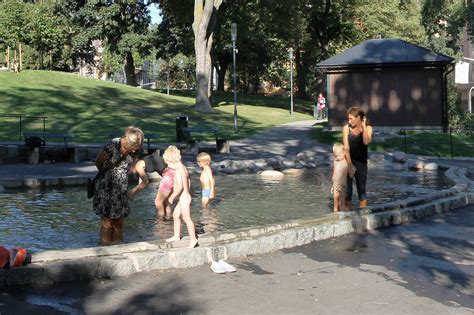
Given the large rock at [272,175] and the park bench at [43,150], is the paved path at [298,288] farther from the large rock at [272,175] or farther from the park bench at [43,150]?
the park bench at [43,150]

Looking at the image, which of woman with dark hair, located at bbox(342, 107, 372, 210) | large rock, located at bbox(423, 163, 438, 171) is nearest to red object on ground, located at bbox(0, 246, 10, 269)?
woman with dark hair, located at bbox(342, 107, 372, 210)

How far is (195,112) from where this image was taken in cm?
3750

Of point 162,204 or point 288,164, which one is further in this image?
point 288,164

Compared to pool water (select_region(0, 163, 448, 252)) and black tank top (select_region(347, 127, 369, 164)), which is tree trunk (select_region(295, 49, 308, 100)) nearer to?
pool water (select_region(0, 163, 448, 252))

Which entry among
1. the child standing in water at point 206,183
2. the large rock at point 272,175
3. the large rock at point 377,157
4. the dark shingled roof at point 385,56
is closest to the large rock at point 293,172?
the large rock at point 272,175

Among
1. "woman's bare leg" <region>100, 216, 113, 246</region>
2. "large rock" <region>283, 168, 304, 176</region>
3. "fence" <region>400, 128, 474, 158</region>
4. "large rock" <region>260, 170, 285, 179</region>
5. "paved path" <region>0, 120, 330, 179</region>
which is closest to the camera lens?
"woman's bare leg" <region>100, 216, 113, 246</region>

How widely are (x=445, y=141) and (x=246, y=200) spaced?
51.3 ft

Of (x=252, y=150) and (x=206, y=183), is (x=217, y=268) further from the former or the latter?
(x=252, y=150)

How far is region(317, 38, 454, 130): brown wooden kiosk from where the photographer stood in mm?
30359

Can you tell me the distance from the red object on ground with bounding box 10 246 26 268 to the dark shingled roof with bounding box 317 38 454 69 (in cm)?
2621

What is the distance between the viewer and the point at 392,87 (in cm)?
3080

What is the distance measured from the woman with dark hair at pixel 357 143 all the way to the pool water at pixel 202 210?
713 mm

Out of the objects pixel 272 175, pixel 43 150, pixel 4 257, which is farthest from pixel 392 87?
pixel 4 257

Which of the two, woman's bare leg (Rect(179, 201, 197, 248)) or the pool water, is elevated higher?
woman's bare leg (Rect(179, 201, 197, 248))
